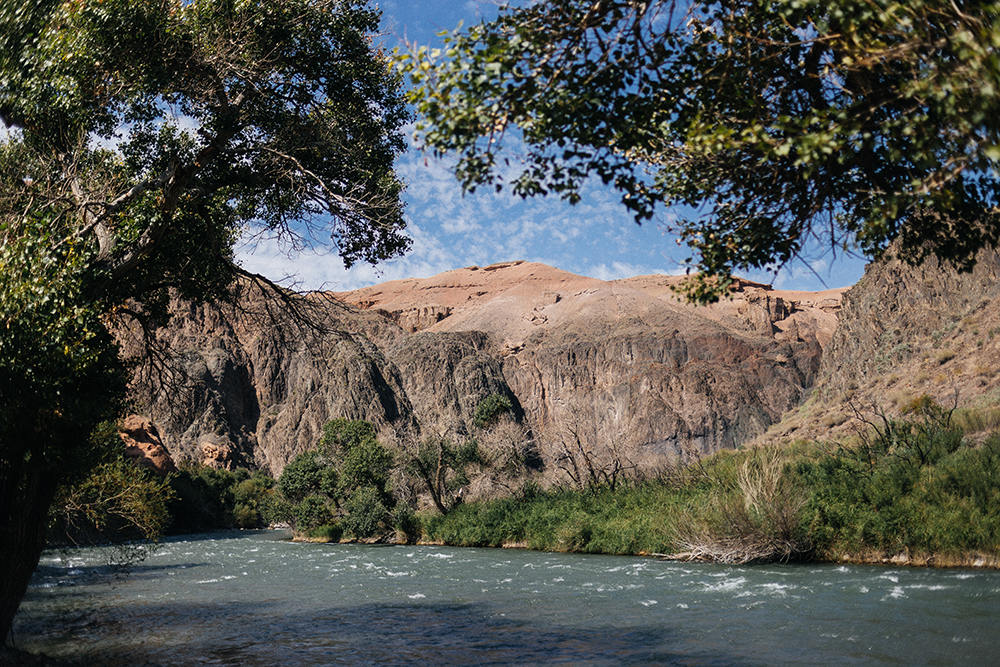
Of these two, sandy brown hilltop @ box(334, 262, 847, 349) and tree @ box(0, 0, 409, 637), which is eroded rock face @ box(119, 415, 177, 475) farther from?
sandy brown hilltop @ box(334, 262, 847, 349)

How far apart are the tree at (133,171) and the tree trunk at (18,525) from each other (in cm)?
2

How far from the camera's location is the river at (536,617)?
31.5 feet

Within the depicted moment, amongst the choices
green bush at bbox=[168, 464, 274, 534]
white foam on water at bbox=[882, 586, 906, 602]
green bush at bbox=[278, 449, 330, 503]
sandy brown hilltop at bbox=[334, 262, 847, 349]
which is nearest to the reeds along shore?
white foam on water at bbox=[882, 586, 906, 602]

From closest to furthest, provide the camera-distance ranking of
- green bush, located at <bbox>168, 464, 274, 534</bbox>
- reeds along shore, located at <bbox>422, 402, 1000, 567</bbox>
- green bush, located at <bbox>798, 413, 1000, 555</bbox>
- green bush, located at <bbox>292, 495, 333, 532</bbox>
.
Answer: green bush, located at <bbox>798, 413, 1000, 555</bbox>
reeds along shore, located at <bbox>422, 402, 1000, 567</bbox>
green bush, located at <bbox>292, 495, 333, 532</bbox>
green bush, located at <bbox>168, 464, 274, 534</bbox>

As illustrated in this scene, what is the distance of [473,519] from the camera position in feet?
109

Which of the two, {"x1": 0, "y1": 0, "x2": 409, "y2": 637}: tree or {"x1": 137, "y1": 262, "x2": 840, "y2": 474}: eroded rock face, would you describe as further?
{"x1": 137, "y1": 262, "x2": 840, "y2": 474}: eroded rock face

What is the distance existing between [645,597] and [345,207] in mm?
10304

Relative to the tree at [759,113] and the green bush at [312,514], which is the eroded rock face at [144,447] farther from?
the tree at [759,113]

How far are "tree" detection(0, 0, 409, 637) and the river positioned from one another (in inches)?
177

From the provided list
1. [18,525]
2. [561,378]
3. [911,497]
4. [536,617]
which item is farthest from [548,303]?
[18,525]

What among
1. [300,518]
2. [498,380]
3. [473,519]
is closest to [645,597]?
[473,519]

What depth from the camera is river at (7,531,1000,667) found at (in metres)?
9.59

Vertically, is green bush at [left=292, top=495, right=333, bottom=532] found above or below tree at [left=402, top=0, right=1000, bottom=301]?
below

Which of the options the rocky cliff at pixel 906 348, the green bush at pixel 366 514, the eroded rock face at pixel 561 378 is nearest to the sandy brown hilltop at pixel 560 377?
the eroded rock face at pixel 561 378
